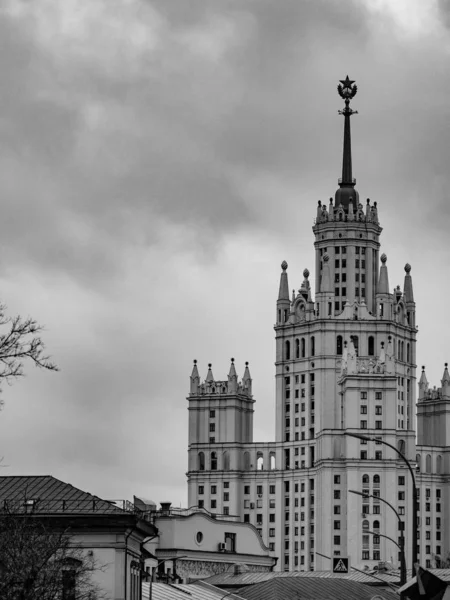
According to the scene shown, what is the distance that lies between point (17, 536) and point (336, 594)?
78776mm

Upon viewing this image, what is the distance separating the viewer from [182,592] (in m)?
128

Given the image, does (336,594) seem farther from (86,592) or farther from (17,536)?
(17,536)

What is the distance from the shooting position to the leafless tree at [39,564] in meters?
71.3

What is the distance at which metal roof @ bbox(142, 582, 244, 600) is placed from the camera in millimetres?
122000

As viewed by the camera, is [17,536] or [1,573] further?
[17,536]

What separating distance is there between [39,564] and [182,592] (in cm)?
5142

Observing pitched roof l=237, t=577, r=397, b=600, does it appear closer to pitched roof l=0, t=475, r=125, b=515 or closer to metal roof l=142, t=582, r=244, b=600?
metal roof l=142, t=582, r=244, b=600

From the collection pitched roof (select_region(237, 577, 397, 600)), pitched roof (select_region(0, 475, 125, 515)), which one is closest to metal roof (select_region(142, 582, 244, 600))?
pitched roof (select_region(237, 577, 397, 600))

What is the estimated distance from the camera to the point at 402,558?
3438 inches

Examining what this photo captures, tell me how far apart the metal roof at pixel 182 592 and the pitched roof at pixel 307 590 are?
5.67m

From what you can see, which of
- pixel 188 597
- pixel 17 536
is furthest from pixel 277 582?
pixel 17 536

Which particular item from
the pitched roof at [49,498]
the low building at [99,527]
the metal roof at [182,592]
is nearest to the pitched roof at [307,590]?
the metal roof at [182,592]

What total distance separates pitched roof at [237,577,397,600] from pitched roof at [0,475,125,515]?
148 feet

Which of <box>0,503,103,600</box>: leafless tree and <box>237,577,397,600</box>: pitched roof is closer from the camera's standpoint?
<box>0,503,103,600</box>: leafless tree
